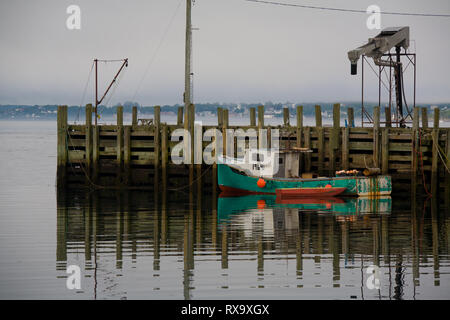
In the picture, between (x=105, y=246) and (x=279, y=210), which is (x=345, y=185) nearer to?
(x=279, y=210)

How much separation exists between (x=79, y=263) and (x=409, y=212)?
16.3 m

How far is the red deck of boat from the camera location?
37.4 metres

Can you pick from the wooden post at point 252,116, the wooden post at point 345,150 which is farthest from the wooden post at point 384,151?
the wooden post at point 252,116

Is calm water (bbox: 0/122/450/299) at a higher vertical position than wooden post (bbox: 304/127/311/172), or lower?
lower

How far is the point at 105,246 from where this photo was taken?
2348 centimetres

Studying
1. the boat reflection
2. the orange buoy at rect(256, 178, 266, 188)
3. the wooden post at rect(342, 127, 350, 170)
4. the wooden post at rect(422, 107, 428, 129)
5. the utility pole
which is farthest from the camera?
the utility pole

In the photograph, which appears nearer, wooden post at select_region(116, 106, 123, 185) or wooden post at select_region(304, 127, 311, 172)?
wooden post at select_region(304, 127, 311, 172)

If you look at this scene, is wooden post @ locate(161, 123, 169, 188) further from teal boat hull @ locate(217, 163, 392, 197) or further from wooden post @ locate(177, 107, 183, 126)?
teal boat hull @ locate(217, 163, 392, 197)

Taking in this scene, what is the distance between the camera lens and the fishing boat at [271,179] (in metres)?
37.4

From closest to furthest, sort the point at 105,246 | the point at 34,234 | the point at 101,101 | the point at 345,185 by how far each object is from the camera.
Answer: the point at 105,246
the point at 34,234
the point at 345,185
the point at 101,101

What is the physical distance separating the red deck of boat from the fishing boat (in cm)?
10

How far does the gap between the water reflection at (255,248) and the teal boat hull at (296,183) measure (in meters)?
1.44

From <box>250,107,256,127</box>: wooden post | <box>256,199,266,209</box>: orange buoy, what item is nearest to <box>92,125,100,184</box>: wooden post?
Result: <box>250,107,256,127</box>: wooden post
